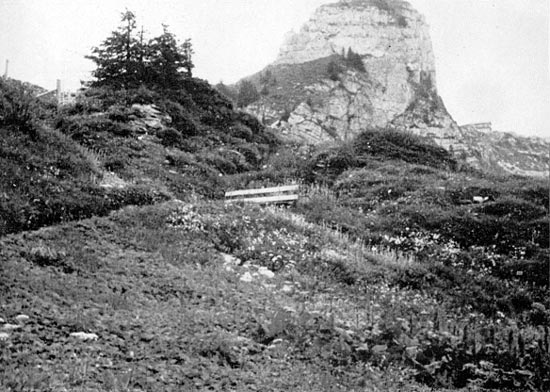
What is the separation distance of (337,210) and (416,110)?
133345 mm

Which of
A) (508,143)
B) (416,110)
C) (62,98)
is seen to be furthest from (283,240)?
(508,143)

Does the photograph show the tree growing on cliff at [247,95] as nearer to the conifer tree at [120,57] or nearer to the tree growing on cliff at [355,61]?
the tree growing on cliff at [355,61]

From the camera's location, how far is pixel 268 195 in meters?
22.5

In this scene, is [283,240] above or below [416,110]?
below

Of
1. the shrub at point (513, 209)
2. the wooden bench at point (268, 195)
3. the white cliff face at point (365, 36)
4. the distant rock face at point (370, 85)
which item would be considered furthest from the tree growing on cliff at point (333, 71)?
the shrub at point (513, 209)

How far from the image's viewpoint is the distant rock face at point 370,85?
113m

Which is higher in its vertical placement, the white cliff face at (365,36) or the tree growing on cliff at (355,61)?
the white cliff face at (365,36)

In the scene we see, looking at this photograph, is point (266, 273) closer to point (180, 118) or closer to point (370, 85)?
point (180, 118)

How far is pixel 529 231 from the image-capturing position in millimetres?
18203

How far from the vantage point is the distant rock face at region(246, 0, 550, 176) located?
11256cm

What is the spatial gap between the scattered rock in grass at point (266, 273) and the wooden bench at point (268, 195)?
7.54m

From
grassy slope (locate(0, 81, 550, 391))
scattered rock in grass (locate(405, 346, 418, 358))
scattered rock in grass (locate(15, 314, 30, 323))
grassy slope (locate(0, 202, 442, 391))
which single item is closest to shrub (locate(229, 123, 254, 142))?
grassy slope (locate(0, 81, 550, 391))

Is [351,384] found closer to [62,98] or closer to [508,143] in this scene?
[62,98]

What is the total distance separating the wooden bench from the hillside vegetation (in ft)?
1.76
